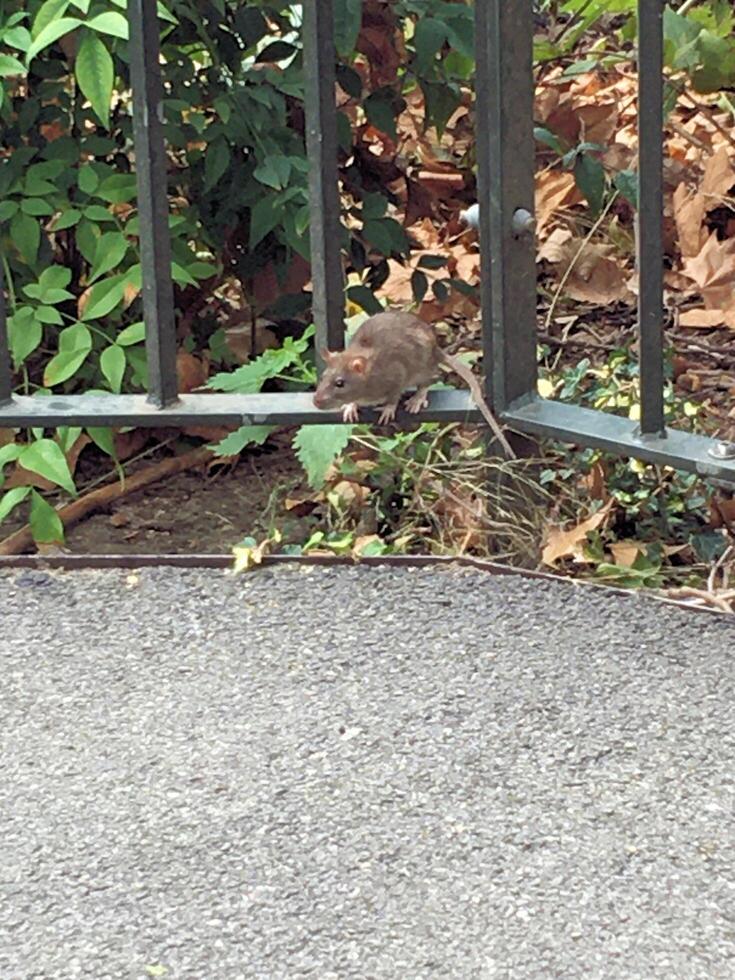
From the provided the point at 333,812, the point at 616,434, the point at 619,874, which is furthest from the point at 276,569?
the point at 619,874

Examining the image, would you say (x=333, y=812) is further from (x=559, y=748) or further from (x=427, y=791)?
(x=559, y=748)

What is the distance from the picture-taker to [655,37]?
3.22 meters

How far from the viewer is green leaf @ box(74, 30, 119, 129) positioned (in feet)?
11.6

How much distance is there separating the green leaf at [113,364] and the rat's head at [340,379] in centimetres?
51

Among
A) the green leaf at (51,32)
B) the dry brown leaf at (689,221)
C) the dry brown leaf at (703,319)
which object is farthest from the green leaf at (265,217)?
the dry brown leaf at (689,221)

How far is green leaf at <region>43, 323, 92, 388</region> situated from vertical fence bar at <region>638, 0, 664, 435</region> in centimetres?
132

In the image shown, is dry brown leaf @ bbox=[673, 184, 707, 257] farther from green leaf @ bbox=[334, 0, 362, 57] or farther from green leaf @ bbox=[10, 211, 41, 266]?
green leaf @ bbox=[10, 211, 41, 266]

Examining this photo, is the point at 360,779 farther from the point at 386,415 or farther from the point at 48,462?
the point at 48,462

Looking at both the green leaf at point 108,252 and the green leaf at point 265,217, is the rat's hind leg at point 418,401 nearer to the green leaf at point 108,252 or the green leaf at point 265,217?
the green leaf at point 265,217

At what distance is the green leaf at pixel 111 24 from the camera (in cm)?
346

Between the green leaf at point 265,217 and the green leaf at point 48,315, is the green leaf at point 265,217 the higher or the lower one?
the higher one

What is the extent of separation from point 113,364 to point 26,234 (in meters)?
0.35

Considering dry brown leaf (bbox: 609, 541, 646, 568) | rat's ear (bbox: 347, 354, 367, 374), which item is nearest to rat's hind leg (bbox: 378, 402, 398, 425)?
rat's ear (bbox: 347, 354, 367, 374)

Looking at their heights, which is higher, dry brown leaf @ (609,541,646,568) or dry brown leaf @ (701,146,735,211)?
dry brown leaf @ (701,146,735,211)
